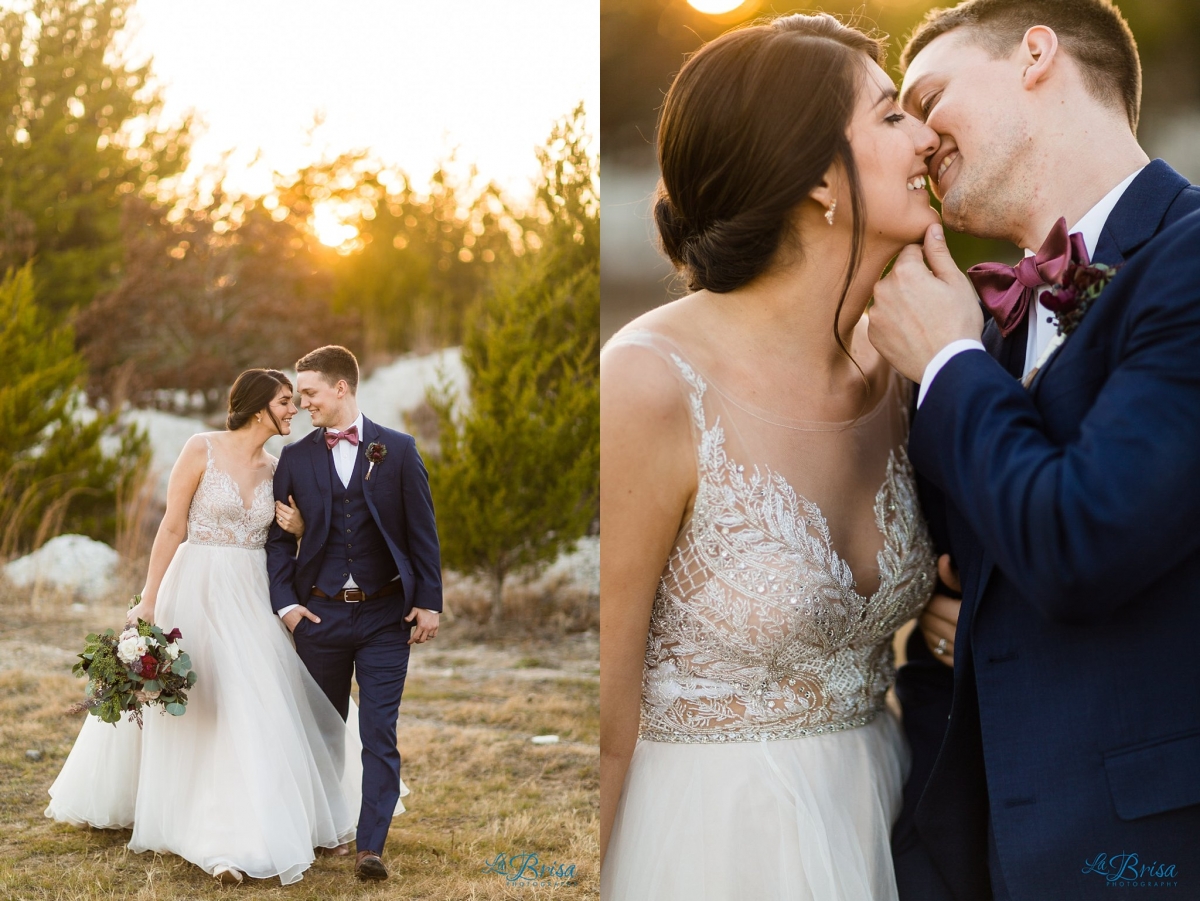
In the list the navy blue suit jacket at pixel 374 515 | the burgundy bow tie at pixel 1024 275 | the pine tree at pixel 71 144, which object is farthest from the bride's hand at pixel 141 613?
the burgundy bow tie at pixel 1024 275

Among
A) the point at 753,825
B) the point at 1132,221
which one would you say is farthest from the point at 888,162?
the point at 753,825

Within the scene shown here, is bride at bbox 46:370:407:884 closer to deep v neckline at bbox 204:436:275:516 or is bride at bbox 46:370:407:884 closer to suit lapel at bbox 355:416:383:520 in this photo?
deep v neckline at bbox 204:436:275:516

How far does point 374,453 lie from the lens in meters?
2.49

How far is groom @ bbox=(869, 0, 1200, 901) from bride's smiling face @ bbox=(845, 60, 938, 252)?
2.3 inches

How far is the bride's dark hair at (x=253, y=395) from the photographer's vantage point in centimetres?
246

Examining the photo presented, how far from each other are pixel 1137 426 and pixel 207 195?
2.68m

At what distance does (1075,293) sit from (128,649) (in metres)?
2.27

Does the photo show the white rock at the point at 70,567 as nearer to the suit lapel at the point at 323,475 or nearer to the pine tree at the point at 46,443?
the pine tree at the point at 46,443

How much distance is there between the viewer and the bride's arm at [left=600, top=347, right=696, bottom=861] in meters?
1.75

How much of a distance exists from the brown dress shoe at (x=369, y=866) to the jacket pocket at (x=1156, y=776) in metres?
1.92

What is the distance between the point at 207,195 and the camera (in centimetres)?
296

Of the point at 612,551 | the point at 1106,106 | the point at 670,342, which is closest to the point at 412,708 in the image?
the point at 612,551

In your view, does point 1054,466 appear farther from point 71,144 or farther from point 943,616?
point 71,144

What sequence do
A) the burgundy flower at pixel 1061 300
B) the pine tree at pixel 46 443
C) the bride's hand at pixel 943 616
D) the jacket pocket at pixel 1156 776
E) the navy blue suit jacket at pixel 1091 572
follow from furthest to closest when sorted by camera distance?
1. the pine tree at pixel 46 443
2. the bride's hand at pixel 943 616
3. the burgundy flower at pixel 1061 300
4. the jacket pocket at pixel 1156 776
5. the navy blue suit jacket at pixel 1091 572
